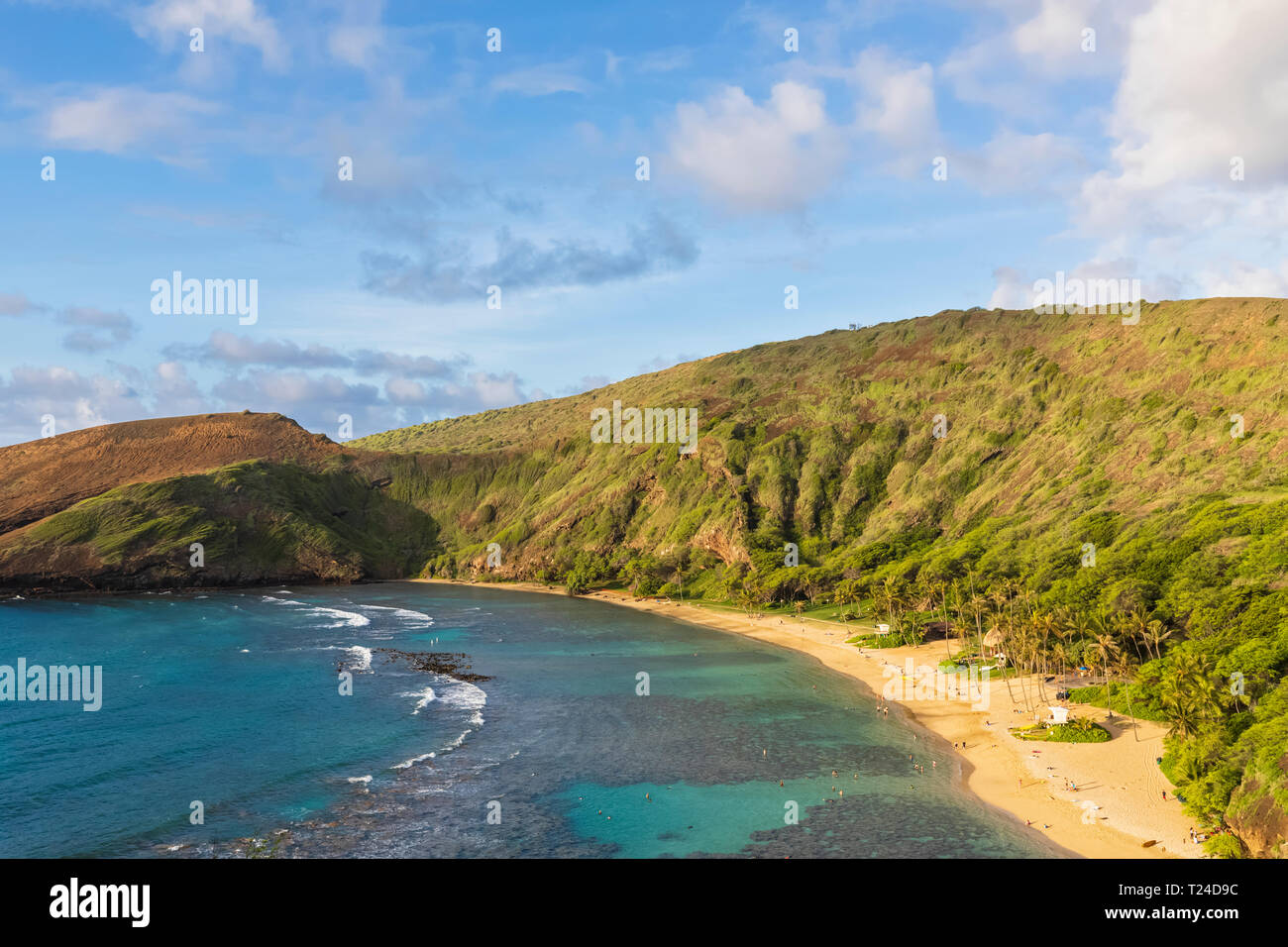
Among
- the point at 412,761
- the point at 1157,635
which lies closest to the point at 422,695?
the point at 412,761

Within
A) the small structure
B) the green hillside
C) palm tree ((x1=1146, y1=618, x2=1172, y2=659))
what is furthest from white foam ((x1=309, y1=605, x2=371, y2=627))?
palm tree ((x1=1146, y1=618, x2=1172, y2=659))

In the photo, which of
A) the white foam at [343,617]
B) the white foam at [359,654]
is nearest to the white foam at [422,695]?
the white foam at [359,654]

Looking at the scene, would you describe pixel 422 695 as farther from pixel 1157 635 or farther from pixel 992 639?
pixel 1157 635

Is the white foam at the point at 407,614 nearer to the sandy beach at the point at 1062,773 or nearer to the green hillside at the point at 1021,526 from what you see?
the green hillside at the point at 1021,526

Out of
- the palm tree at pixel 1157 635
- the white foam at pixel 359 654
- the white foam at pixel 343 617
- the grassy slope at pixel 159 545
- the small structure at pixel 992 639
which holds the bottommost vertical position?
the white foam at pixel 359 654

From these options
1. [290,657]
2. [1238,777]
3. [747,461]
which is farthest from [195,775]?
[747,461]

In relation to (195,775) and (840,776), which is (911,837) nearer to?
(840,776)
